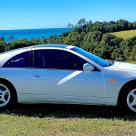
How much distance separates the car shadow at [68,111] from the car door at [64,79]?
308 millimetres

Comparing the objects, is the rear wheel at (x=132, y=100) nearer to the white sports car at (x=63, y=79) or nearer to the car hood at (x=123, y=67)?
the white sports car at (x=63, y=79)

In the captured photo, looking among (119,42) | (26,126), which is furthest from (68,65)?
(119,42)

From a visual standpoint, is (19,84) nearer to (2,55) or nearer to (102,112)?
(2,55)

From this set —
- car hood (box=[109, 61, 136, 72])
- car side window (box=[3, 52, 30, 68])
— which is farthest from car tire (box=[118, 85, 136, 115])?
car side window (box=[3, 52, 30, 68])

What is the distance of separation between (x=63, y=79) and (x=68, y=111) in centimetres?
73

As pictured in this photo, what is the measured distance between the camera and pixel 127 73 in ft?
28.2

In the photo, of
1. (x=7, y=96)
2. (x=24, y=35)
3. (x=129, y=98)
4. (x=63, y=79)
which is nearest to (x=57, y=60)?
(x=63, y=79)

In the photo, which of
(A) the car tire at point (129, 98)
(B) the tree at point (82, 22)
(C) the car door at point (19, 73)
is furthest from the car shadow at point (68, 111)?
(B) the tree at point (82, 22)

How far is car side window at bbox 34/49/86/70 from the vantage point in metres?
8.89

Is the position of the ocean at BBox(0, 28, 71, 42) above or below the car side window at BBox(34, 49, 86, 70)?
below

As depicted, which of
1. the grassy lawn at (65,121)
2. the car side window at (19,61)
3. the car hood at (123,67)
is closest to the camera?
the grassy lawn at (65,121)

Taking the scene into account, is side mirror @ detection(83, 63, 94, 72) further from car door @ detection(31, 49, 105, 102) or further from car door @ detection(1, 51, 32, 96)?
car door @ detection(1, 51, 32, 96)

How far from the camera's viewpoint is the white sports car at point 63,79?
28.1ft

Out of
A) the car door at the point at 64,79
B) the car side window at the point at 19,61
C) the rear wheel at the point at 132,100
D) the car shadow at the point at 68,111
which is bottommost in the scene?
the car shadow at the point at 68,111
